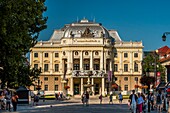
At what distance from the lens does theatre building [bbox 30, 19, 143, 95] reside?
138 meters

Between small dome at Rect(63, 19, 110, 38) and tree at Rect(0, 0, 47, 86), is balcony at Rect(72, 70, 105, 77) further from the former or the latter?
tree at Rect(0, 0, 47, 86)

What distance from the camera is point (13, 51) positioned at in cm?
3544

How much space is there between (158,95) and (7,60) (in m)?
12.7

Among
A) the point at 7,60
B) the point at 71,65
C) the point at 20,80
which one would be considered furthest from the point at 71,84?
the point at 7,60

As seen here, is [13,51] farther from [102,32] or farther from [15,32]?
[102,32]

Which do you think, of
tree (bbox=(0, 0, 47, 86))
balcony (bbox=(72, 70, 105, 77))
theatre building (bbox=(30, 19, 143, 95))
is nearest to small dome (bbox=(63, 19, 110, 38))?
theatre building (bbox=(30, 19, 143, 95))

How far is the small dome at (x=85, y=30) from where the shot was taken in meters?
140

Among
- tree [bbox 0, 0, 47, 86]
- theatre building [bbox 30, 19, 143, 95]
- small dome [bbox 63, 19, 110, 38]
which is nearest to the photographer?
tree [bbox 0, 0, 47, 86]

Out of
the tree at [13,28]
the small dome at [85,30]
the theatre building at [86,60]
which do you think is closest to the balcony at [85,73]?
the theatre building at [86,60]

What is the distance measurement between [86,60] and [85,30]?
27.1 feet

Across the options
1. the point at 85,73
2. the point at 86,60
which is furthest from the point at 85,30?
the point at 85,73

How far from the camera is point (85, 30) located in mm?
139250

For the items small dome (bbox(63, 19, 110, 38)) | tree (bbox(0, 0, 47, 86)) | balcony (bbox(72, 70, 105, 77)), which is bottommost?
tree (bbox(0, 0, 47, 86))

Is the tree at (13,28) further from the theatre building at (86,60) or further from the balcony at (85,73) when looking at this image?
the theatre building at (86,60)
